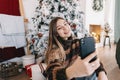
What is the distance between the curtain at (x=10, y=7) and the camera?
3000mm

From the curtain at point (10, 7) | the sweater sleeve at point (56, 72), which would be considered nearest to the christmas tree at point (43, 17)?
the curtain at point (10, 7)

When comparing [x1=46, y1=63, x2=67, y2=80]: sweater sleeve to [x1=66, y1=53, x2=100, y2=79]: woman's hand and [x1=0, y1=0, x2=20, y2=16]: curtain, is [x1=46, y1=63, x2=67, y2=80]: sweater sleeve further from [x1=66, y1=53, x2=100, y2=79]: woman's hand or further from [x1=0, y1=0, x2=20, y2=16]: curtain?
[x1=0, y1=0, x2=20, y2=16]: curtain

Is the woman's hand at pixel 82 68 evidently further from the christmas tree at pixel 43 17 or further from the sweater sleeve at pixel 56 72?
the christmas tree at pixel 43 17

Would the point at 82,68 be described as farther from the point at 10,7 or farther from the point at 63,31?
the point at 10,7

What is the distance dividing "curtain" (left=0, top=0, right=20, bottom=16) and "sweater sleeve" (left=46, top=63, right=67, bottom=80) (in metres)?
2.55

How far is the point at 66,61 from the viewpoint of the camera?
2.53 feet

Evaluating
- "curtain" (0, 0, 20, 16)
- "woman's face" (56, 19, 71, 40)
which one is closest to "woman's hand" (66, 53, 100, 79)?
"woman's face" (56, 19, 71, 40)

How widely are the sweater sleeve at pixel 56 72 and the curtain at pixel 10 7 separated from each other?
2.55 m

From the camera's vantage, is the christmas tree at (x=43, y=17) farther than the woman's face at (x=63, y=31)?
Yes

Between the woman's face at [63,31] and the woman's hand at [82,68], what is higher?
the woman's face at [63,31]

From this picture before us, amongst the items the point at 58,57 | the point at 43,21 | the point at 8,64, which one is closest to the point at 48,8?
the point at 43,21

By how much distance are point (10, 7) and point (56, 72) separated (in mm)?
2717

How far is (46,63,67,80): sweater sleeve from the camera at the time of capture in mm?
638

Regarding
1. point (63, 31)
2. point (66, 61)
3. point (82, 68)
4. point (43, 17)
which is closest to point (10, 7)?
point (43, 17)
